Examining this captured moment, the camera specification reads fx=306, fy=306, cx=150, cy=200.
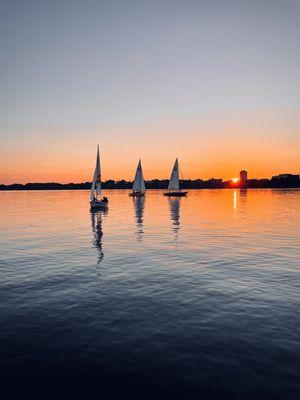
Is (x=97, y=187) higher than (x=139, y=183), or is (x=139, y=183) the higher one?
(x=139, y=183)

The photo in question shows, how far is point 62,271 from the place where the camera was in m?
23.6

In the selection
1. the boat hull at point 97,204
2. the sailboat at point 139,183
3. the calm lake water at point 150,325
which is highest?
the sailboat at point 139,183

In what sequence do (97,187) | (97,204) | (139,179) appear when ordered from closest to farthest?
(97,187)
(97,204)
(139,179)

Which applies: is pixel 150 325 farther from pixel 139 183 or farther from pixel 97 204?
pixel 139 183

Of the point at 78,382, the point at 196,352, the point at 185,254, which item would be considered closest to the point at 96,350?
the point at 78,382

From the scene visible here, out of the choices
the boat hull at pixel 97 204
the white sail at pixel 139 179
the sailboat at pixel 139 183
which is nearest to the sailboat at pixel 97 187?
the boat hull at pixel 97 204

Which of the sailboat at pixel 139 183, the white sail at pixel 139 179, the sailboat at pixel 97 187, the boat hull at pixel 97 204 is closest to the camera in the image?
the sailboat at pixel 97 187

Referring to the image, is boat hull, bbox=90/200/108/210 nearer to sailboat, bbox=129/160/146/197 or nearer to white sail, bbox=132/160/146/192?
white sail, bbox=132/160/146/192

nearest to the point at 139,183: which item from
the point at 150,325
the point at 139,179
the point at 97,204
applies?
the point at 139,179

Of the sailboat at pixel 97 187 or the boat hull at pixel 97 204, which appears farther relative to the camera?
the boat hull at pixel 97 204

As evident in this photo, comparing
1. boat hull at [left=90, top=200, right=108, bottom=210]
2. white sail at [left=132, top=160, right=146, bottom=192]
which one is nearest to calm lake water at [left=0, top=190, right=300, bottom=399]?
boat hull at [left=90, top=200, right=108, bottom=210]

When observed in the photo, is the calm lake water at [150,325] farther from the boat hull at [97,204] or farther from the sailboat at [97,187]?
the boat hull at [97,204]

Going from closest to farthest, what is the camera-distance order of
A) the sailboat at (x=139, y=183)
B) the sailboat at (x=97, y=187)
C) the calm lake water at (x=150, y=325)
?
the calm lake water at (x=150, y=325) → the sailboat at (x=97, y=187) → the sailboat at (x=139, y=183)

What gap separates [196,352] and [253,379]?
7.62 ft
